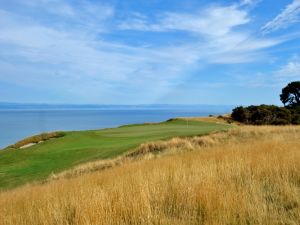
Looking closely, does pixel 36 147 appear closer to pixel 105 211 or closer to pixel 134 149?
pixel 134 149

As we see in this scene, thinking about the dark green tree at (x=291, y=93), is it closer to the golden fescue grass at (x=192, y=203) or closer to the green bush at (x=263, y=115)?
the green bush at (x=263, y=115)

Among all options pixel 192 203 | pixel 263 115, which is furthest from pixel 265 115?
pixel 192 203

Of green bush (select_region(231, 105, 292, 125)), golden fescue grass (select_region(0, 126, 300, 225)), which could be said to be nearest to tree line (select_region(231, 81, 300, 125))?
green bush (select_region(231, 105, 292, 125))

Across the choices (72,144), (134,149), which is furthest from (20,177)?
(72,144)

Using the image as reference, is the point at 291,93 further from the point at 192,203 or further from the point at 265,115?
the point at 192,203

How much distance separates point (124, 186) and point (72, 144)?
22863 millimetres

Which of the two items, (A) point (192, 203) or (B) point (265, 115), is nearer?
(A) point (192, 203)

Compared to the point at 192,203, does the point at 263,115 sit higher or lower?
higher

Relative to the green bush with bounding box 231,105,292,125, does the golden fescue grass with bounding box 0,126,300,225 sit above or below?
below

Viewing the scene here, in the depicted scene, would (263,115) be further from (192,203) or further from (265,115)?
(192,203)

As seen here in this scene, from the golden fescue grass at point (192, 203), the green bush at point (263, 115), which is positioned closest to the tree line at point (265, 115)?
the green bush at point (263, 115)

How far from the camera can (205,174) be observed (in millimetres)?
6645

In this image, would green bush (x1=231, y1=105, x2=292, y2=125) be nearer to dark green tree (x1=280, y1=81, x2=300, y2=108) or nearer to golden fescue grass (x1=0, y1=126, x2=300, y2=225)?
dark green tree (x1=280, y1=81, x2=300, y2=108)

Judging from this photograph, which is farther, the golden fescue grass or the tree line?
the tree line
